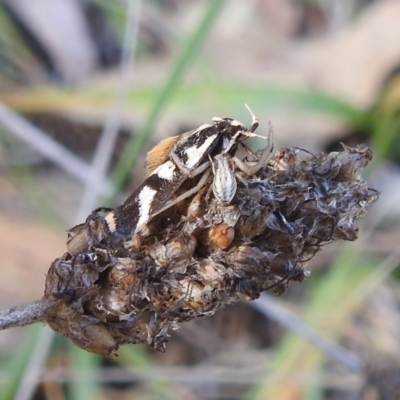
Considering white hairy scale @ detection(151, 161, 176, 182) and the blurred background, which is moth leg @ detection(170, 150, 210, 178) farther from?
the blurred background

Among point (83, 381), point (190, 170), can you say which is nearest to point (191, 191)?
point (190, 170)

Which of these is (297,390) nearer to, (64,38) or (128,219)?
(128,219)

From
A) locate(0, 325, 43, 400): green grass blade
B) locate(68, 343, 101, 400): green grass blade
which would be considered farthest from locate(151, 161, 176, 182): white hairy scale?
locate(68, 343, 101, 400): green grass blade

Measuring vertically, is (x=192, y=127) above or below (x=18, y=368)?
above

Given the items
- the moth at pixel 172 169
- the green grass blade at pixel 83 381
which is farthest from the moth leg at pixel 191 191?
the green grass blade at pixel 83 381

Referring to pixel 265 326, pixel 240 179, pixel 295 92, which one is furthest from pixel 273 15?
pixel 240 179

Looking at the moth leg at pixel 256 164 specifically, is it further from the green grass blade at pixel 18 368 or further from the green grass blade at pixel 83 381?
the green grass blade at pixel 83 381

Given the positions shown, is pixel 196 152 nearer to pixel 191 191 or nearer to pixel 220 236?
pixel 191 191
